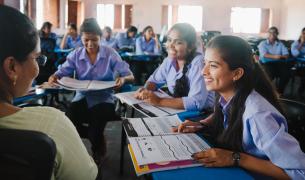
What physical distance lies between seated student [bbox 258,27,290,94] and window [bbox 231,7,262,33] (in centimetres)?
500

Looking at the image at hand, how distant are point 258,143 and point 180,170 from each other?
27 centimetres

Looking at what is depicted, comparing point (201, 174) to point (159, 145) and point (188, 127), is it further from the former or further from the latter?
point (188, 127)

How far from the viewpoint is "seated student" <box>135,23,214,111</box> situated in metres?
1.89

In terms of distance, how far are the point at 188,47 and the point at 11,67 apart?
1.44 metres

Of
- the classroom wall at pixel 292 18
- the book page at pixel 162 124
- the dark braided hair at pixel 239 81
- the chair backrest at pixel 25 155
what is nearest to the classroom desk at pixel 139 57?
the book page at pixel 162 124

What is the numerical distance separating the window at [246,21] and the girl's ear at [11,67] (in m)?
11.2

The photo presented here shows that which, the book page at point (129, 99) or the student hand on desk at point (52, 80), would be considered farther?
the student hand on desk at point (52, 80)

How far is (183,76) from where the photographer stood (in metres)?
2.12

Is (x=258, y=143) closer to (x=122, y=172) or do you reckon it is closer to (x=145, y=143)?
(x=145, y=143)

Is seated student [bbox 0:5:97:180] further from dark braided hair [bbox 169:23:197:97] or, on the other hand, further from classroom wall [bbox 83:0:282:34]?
classroom wall [bbox 83:0:282:34]

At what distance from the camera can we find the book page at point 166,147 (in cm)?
106

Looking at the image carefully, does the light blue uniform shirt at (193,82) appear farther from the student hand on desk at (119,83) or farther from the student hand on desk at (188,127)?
the student hand on desk at (188,127)

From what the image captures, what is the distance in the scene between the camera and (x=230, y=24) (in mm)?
11352

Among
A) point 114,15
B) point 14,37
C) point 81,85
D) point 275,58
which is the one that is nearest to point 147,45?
point 275,58
